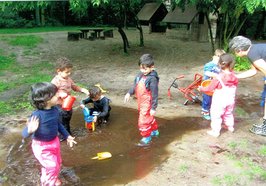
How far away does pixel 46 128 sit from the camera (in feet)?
11.5

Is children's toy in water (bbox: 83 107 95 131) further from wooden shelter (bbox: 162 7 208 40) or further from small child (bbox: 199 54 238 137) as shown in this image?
wooden shelter (bbox: 162 7 208 40)

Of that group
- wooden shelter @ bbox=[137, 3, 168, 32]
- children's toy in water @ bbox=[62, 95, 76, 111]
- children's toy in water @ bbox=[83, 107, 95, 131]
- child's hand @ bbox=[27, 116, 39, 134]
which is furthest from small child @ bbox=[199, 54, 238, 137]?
wooden shelter @ bbox=[137, 3, 168, 32]

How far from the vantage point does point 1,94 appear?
25.7ft

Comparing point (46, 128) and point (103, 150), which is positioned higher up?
point (46, 128)

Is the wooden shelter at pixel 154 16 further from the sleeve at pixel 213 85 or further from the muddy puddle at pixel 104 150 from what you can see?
the sleeve at pixel 213 85

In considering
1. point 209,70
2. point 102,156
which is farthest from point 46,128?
point 209,70

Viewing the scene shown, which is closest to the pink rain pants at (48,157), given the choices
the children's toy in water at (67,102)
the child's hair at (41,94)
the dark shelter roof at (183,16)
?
the child's hair at (41,94)

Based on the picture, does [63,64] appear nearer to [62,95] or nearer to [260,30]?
[62,95]

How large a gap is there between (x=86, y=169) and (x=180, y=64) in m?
7.80

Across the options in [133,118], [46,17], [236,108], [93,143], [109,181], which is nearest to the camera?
[109,181]

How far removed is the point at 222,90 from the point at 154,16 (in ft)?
57.9

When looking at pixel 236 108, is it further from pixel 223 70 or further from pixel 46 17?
pixel 46 17

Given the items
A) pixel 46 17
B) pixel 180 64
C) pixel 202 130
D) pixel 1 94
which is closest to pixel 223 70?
pixel 202 130

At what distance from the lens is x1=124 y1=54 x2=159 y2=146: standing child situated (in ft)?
15.4
